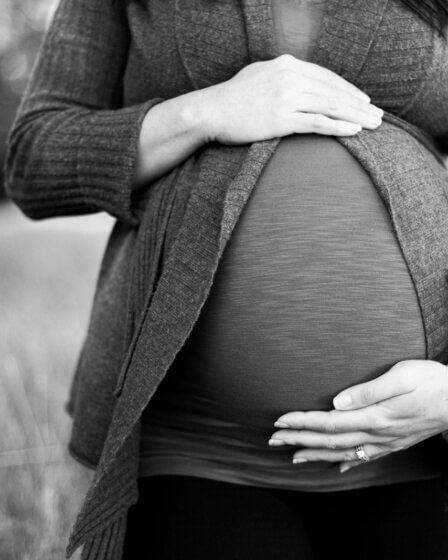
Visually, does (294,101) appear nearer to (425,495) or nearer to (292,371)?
(292,371)

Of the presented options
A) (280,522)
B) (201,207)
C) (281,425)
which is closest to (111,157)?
(201,207)

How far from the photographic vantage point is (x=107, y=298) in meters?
1.18

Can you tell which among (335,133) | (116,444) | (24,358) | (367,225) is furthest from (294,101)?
(24,358)

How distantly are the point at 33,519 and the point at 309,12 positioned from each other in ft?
4.70

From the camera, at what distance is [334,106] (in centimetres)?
102

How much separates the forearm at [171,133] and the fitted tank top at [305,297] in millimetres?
134

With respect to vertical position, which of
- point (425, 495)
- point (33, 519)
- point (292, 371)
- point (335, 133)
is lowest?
point (33, 519)

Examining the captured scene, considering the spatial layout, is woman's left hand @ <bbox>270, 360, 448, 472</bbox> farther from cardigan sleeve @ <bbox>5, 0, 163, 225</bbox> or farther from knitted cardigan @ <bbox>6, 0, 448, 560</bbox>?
cardigan sleeve @ <bbox>5, 0, 163, 225</bbox>

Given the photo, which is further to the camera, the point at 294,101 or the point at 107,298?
the point at 107,298

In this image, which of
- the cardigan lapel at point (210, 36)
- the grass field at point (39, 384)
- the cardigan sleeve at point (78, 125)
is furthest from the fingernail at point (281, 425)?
the grass field at point (39, 384)

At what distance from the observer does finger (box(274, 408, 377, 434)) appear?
932 millimetres

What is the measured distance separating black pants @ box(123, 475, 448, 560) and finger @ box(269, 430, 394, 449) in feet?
0.45

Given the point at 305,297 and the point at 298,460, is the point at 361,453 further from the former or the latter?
the point at 305,297

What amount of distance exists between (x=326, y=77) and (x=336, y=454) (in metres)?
0.54
